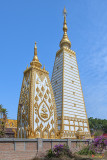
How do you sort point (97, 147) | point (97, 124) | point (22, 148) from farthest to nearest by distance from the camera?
point (97, 124) → point (97, 147) → point (22, 148)

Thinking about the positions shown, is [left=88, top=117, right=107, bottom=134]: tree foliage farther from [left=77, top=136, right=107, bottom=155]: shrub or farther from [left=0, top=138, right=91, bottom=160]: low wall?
[left=0, top=138, right=91, bottom=160]: low wall

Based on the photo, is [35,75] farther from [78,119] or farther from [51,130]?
[78,119]

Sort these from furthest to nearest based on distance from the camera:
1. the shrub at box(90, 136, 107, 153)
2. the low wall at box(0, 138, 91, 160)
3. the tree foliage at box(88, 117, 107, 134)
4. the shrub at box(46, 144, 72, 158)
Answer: the tree foliage at box(88, 117, 107, 134) < the shrub at box(90, 136, 107, 153) < the shrub at box(46, 144, 72, 158) < the low wall at box(0, 138, 91, 160)

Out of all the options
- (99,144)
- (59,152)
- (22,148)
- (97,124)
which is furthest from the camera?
(97,124)

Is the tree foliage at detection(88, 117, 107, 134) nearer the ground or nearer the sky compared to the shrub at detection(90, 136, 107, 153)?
nearer the ground

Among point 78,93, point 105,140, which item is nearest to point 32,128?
point 105,140

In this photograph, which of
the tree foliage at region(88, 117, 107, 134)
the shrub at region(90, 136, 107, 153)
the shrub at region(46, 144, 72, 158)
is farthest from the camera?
the tree foliage at region(88, 117, 107, 134)

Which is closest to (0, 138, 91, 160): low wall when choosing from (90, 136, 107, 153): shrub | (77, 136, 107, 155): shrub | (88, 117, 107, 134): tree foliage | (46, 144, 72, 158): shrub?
(46, 144, 72, 158): shrub

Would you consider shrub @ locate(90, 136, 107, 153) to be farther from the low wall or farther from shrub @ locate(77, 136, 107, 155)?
the low wall

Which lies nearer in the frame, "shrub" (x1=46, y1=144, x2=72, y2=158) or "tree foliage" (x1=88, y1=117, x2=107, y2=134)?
"shrub" (x1=46, y1=144, x2=72, y2=158)

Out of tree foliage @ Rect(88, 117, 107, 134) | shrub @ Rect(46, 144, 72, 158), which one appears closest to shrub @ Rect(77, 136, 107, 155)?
shrub @ Rect(46, 144, 72, 158)

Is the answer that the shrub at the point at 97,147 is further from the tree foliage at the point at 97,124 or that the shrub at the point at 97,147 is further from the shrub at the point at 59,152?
the tree foliage at the point at 97,124

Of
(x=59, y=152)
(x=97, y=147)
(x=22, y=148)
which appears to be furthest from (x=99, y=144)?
(x=22, y=148)

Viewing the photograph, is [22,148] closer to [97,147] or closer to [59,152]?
[59,152]
